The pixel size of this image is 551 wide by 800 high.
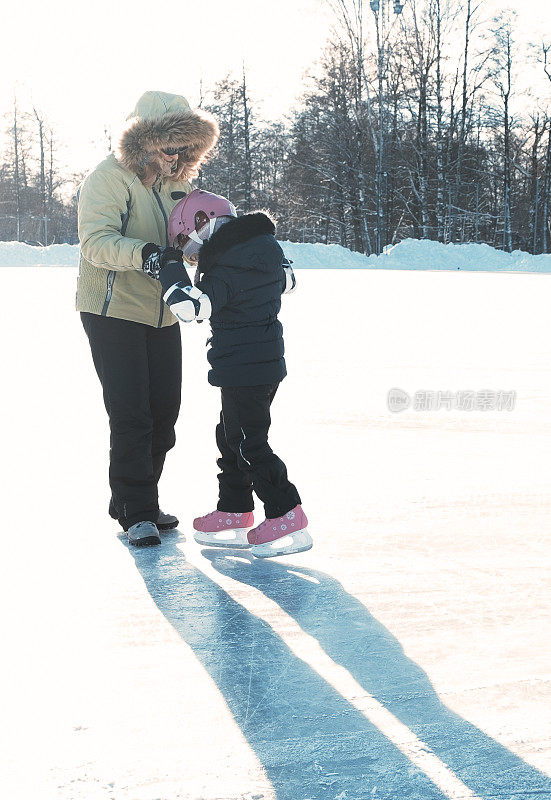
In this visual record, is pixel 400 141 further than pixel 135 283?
Yes

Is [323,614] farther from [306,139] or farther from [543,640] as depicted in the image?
[306,139]

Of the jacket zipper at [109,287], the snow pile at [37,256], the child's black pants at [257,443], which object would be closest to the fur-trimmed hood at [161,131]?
the jacket zipper at [109,287]

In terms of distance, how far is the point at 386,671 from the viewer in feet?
6.81

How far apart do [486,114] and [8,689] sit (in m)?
33.1

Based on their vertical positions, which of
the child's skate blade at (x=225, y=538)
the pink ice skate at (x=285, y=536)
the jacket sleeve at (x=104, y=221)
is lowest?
the child's skate blade at (x=225, y=538)

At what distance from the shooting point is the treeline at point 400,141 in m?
30.3

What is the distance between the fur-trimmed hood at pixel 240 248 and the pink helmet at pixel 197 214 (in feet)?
0.29

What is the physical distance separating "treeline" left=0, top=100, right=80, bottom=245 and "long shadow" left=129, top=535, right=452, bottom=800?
40.3 meters

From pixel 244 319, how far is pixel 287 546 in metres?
0.69

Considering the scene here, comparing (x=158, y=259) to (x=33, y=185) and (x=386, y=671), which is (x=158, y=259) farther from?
(x=33, y=185)

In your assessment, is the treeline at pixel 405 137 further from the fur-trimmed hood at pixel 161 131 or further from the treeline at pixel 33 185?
the fur-trimmed hood at pixel 161 131

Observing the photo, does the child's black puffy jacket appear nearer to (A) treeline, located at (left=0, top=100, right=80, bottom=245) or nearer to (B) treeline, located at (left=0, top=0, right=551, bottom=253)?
(B) treeline, located at (left=0, top=0, right=551, bottom=253)

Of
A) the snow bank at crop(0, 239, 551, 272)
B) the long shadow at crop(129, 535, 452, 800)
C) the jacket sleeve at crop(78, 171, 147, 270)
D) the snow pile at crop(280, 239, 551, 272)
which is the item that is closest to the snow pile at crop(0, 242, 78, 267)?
the snow bank at crop(0, 239, 551, 272)

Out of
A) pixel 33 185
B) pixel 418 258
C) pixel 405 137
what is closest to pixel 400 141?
pixel 405 137
